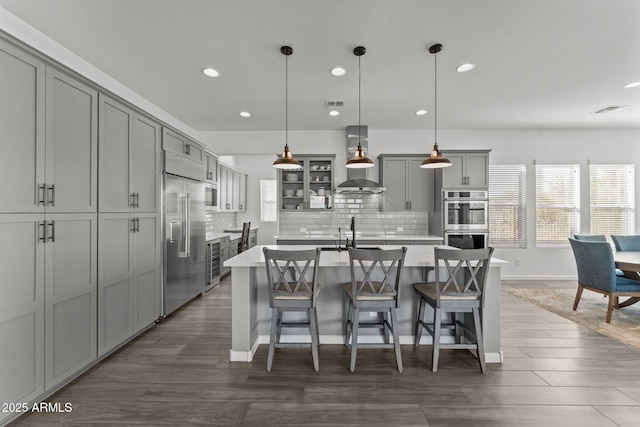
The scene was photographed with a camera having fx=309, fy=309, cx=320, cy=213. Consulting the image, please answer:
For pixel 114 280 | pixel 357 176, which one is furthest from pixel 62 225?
pixel 357 176

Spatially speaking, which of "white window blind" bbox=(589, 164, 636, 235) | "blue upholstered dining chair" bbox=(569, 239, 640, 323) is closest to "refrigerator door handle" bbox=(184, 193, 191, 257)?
"blue upholstered dining chair" bbox=(569, 239, 640, 323)

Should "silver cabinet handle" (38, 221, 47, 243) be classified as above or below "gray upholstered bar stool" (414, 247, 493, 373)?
above

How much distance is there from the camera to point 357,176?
571 cm

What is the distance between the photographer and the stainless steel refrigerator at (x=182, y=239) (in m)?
3.70

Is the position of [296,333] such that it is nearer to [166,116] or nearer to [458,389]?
[458,389]

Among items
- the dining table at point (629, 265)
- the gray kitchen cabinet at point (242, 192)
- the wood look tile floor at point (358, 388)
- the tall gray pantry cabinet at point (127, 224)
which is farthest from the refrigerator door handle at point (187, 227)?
the dining table at point (629, 265)

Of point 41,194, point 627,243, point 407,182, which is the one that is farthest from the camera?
point 407,182

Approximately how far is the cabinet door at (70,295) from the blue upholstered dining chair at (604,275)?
17.5 feet

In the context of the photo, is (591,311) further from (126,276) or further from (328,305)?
(126,276)

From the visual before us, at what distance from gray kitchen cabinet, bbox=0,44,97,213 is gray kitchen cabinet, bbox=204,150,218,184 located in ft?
9.44

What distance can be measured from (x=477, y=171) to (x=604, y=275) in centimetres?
229

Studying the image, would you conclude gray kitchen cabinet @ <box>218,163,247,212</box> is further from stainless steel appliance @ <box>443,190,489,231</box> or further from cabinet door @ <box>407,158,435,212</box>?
stainless steel appliance @ <box>443,190,489,231</box>

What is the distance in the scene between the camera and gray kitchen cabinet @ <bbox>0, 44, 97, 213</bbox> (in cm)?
187

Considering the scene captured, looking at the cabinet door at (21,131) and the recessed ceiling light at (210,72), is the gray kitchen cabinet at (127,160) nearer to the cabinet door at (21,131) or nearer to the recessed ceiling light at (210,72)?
the cabinet door at (21,131)
